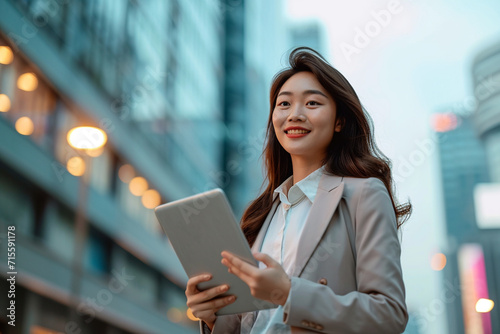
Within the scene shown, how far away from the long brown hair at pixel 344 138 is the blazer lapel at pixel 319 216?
105mm

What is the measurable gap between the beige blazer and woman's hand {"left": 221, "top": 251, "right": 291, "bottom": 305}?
0.04 meters

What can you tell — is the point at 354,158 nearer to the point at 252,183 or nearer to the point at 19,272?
the point at 19,272

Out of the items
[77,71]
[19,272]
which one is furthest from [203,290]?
[77,71]

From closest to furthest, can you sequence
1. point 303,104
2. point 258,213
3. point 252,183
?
point 303,104 < point 258,213 < point 252,183

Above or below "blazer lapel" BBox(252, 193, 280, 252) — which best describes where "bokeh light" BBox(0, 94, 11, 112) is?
above

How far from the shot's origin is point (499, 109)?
2616cm

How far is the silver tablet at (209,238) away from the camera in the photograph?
69.9 inches

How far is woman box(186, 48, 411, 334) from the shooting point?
171 centimetres

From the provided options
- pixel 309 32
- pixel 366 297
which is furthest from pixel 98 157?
pixel 309 32

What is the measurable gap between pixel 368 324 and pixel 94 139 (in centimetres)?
1138

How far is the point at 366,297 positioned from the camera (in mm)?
1718

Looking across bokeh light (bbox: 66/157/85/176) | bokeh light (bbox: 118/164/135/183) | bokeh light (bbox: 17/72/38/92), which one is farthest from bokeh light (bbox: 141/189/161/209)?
bokeh light (bbox: 17/72/38/92)

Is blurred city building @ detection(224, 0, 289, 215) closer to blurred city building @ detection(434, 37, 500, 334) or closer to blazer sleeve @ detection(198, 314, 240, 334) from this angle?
blurred city building @ detection(434, 37, 500, 334)

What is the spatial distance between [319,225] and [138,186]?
21.4 m
